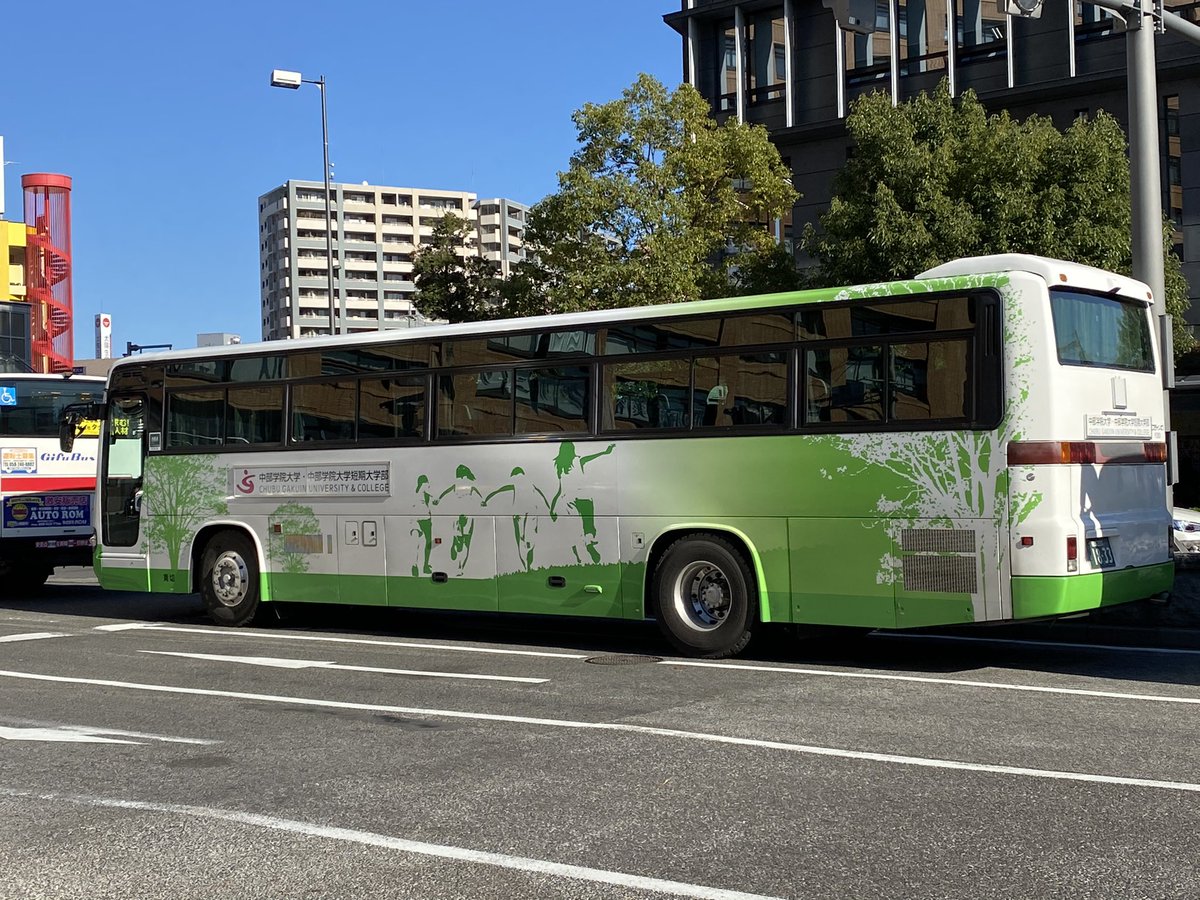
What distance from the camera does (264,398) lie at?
1504 centimetres

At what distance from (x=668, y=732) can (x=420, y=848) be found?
277 centimetres

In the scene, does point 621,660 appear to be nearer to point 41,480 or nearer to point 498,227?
point 41,480

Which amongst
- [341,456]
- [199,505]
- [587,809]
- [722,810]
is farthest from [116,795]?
[199,505]

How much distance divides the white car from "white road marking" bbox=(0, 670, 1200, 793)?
1191cm

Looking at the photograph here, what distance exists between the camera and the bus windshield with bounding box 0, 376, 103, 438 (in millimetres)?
20156

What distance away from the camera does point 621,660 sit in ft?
38.9

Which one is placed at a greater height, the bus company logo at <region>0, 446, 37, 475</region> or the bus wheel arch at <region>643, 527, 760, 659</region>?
the bus company logo at <region>0, 446, 37, 475</region>

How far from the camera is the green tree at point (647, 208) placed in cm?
2931

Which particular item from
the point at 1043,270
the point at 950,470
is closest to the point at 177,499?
the point at 950,470

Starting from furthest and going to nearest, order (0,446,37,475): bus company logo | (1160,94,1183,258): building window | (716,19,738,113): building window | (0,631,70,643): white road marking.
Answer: (716,19,738,113): building window < (1160,94,1183,258): building window < (0,446,37,475): bus company logo < (0,631,70,643): white road marking

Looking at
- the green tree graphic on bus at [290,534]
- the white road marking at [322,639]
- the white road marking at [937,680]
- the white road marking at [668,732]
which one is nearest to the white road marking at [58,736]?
the white road marking at [668,732]

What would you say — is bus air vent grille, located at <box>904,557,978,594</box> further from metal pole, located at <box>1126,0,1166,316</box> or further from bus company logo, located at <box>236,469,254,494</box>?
bus company logo, located at <box>236,469,254,494</box>

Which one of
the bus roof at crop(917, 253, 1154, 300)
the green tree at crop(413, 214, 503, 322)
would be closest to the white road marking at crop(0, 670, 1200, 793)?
the bus roof at crop(917, 253, 1154, 300)

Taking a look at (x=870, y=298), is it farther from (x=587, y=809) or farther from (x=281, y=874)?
(x=281, y=874)
